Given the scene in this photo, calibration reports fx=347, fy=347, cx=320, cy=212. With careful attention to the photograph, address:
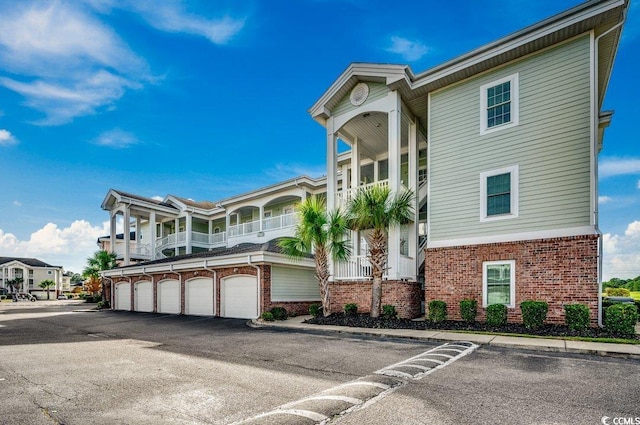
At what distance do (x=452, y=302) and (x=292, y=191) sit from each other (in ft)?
46.1

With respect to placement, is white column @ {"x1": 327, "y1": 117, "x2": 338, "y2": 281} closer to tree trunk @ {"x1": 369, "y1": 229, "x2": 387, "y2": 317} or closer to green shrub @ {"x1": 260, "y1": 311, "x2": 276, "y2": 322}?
tree trunk @ {"x1": 369, "y1": 229, "x2": 387, "y2": 317}

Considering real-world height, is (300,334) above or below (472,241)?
below

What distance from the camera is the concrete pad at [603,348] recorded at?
733 cm

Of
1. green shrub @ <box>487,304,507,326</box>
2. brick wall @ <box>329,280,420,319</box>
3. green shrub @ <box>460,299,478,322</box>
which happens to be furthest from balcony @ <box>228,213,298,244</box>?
green shrub @ <box>487,304,507,326</box>

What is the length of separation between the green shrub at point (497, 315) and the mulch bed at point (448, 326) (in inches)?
6.1

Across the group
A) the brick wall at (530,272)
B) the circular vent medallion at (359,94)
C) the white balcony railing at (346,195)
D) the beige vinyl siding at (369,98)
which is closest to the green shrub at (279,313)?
the white balcony railing at (346,195)

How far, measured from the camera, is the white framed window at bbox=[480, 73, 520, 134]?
11891mm

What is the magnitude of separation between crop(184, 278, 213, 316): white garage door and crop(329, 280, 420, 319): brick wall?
7.05m

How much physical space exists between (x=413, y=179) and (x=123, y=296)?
2205 centimetres

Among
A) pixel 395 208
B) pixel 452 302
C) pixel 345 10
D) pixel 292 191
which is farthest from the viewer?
pixel 292 191

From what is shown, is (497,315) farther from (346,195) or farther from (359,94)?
(359,94)

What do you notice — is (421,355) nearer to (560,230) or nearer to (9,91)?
(560,230)

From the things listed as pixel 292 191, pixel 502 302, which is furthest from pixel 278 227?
pixel 502 302

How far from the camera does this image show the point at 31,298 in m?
51.9
